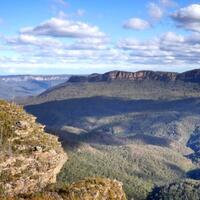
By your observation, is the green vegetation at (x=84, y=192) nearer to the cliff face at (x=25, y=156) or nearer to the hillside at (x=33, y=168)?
the hillside at (x=33, y=168)

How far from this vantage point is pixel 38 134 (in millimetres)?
81875

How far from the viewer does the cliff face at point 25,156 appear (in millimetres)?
70031

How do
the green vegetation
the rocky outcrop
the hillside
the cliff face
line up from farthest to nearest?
the cliff face, the hillside, the rocky outcrop, the green vegetation

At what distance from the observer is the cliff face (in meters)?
70.0

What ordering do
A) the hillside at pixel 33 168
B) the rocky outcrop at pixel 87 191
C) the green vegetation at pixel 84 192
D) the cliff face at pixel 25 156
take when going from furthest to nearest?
the cliff face at pixel 25 156
the hillside at pixel 33 168
the rocky outcrop at pixel 87 191
the green vegetation at pixel 84 192

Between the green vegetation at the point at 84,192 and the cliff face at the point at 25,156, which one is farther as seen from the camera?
the cliff face at the point at 25,156

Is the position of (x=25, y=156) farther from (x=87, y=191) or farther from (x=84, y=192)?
(x=84, y=192)

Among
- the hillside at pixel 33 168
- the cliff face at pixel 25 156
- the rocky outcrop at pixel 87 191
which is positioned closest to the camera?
the rocky outcrop at pixel 87 191

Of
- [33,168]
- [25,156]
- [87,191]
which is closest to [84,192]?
[87,191]

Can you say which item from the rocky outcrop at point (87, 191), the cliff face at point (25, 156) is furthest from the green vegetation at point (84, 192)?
the cliff face at point (25, 156)

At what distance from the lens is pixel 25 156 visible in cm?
7412

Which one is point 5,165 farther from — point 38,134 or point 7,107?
point 7,107

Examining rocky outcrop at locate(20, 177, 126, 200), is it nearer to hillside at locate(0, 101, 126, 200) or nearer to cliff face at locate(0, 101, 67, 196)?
hillside at locate(0, 101, 126, 200)

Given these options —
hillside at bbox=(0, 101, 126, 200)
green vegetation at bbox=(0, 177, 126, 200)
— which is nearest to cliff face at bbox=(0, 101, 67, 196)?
hillside at bbox=(0, 101, 126, 200)
